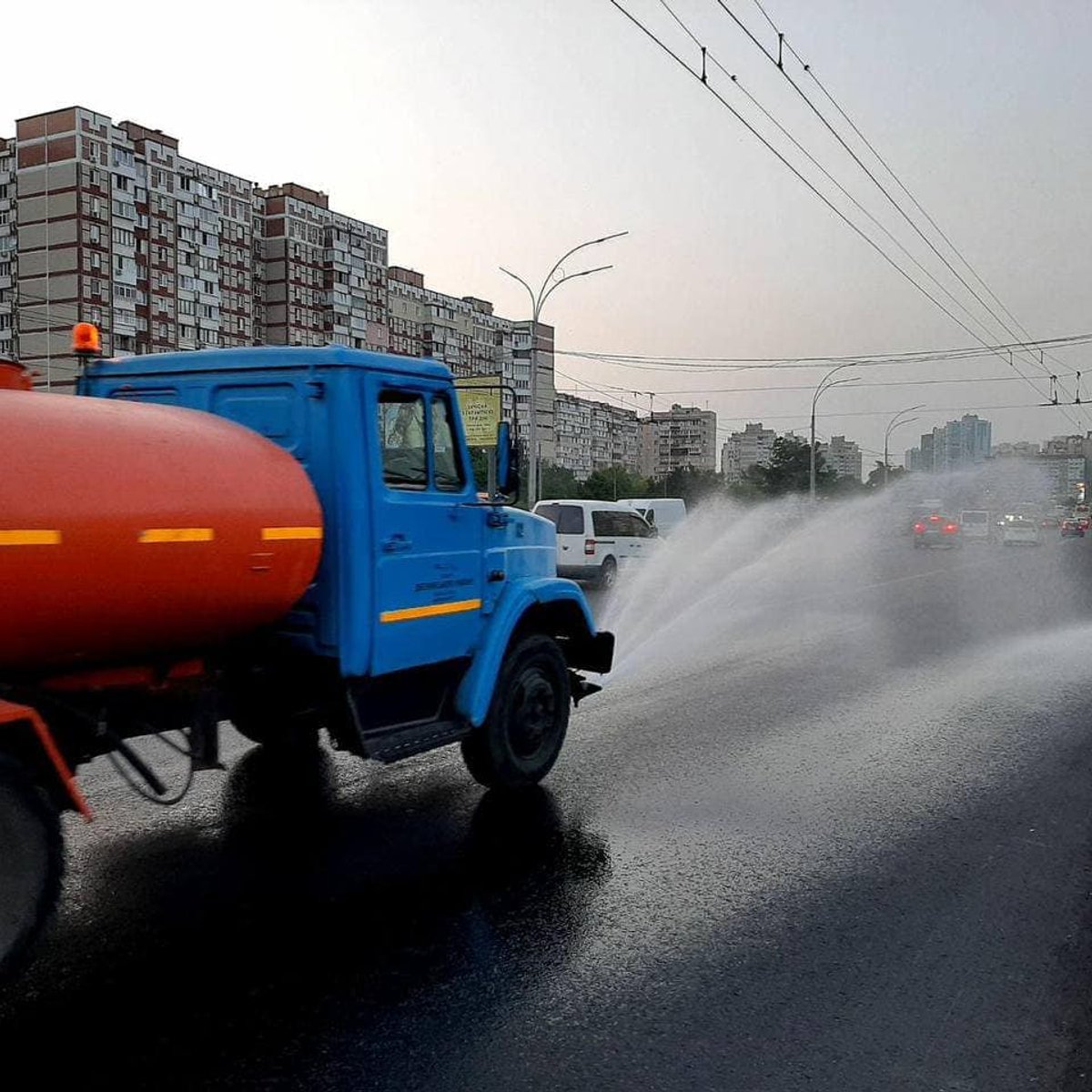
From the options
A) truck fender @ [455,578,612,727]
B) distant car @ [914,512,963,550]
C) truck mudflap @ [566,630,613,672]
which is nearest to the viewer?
truck fender @ [455,578,612,727]

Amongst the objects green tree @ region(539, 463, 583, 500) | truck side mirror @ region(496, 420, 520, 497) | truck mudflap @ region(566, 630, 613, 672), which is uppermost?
green tree @ region(539, 463, 583, 500)

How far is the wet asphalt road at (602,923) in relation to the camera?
3.44m

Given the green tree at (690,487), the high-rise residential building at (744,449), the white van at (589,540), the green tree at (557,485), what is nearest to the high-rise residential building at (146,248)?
the green tree at (557,485)

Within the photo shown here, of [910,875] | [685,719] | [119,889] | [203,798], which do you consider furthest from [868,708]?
[119,889]

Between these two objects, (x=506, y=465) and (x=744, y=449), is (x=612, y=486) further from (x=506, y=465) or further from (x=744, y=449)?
(x=744, y=449)

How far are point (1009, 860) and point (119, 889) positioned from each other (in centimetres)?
430

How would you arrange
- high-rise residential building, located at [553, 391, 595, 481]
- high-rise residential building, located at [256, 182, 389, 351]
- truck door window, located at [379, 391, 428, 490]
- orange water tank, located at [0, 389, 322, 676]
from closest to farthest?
orange water tank, located at [0, 389, 322, 676] → truck door window, located at [379, 391, 428, 490] → high-rise residential building, located at [256, 182, 389, 351] → high-rise residential building, located at [553, 391, 595, 481]

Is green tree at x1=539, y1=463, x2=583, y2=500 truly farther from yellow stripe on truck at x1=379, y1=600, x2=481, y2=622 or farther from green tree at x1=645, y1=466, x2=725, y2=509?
yellow stripe on truck at x1=379, y1=600, x2=481, y2=622

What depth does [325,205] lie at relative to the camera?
9425 cm

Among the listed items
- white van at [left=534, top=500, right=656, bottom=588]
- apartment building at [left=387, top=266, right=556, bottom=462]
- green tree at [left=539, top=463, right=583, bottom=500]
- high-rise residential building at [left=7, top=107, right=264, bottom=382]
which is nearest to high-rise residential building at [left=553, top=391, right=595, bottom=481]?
apartment building at [left=387, top=266, right=556, bottom=462]

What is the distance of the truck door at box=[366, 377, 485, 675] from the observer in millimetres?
5160

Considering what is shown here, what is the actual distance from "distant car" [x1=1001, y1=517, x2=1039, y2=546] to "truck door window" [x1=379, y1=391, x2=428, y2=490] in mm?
46899

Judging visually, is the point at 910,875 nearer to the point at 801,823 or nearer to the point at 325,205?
the point at 801,823

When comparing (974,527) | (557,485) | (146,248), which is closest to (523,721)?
(974,527)
